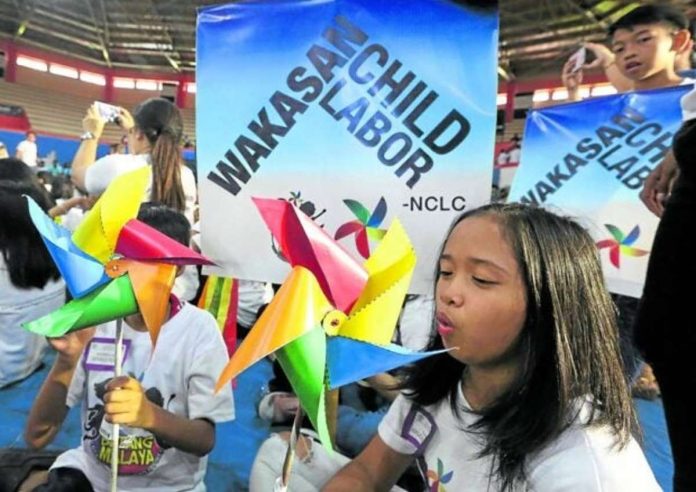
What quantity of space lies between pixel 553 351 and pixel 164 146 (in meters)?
1.33

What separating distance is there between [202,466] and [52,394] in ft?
1.02

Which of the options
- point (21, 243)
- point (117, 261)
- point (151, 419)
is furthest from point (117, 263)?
point (21, 243)

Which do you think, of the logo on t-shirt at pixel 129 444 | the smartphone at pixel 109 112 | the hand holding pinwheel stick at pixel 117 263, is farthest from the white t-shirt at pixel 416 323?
the smartphone at pixel 109 112

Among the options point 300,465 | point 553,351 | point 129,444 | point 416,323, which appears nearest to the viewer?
point 553,351

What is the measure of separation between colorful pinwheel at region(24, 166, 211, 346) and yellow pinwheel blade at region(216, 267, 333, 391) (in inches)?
10.2

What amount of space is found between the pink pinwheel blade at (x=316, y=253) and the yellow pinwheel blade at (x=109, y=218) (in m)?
0.27

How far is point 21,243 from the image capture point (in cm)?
174

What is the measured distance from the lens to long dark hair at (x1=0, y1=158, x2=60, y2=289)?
1691 millimetres

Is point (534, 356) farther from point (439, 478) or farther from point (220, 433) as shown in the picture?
point (220, 433)

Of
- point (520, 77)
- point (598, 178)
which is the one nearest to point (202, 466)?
point (598, 178)

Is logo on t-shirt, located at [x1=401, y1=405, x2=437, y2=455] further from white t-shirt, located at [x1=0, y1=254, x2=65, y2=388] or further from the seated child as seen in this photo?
white t-shirt, located at [x1=0, y1=254, x2=65, y2=388]

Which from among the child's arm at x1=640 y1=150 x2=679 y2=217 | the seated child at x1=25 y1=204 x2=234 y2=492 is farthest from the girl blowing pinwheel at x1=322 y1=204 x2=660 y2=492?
the seated child at x1=25 y1=204 x2=234 y2=492

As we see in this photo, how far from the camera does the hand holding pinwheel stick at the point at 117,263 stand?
76cm

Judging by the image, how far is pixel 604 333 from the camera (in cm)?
72
